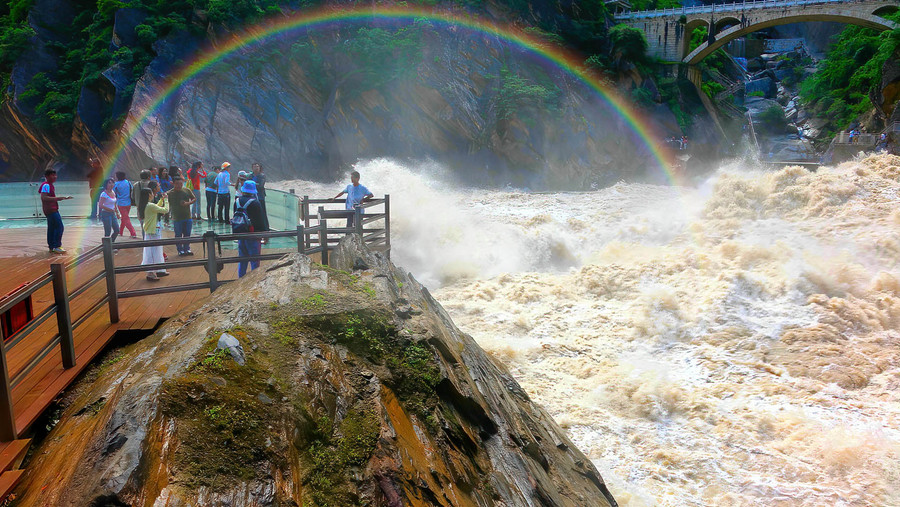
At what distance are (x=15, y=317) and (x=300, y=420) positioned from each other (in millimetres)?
2946

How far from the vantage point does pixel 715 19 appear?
4481 cm

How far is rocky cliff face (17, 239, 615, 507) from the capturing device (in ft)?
10.5

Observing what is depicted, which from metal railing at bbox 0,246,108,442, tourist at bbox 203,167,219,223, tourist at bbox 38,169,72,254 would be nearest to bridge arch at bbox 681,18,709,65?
tourist at bbox 203,167,219,223

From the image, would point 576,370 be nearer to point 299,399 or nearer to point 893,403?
point 893,403

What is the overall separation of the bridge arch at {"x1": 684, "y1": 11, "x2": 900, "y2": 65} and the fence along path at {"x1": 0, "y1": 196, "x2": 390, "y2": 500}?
140 ft

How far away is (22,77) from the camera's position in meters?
38.2

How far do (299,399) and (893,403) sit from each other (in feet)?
32.0

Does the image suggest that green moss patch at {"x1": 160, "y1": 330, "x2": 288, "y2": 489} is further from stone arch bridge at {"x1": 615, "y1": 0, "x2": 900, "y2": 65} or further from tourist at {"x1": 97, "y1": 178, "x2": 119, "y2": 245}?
stone arch bridge at {"x1": 615, "y1": 0, "x2": 900, "y2": 65}

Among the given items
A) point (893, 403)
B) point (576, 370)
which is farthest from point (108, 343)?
point (893, 403)

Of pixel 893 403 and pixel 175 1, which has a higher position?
pixel 175 1

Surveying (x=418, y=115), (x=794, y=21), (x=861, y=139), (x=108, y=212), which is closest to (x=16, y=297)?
(x=108, y=212)

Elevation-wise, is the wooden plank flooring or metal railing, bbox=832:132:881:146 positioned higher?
metal railing, bbox=832:132:881:146

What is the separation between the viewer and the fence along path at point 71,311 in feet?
14.8

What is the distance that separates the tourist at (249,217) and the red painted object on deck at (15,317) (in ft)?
12.5
